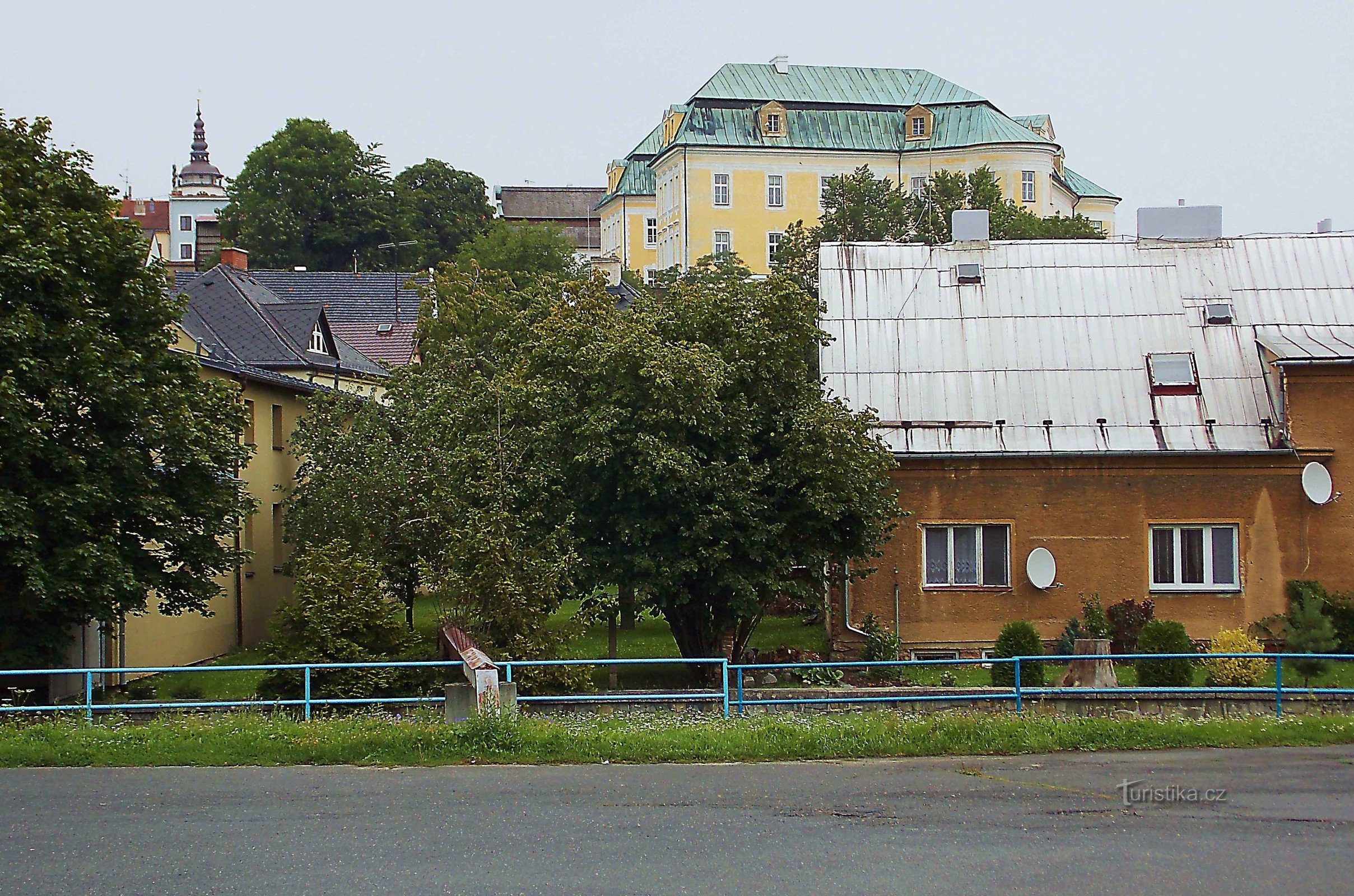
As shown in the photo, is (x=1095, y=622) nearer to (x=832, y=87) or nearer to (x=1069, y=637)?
(x=1069, y=637)

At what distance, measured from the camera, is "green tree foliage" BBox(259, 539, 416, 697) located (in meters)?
19.6

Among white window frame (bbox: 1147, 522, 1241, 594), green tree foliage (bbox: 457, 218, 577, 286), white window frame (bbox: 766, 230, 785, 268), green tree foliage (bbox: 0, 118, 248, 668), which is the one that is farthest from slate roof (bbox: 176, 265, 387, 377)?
white window frame (bbox: 766, 230, 785, 268)

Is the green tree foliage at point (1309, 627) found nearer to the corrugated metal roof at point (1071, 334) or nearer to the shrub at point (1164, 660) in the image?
the shrub at point (1164, 660)

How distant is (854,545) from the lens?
21688 mm

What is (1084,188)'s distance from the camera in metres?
102

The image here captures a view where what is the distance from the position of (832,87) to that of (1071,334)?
240 ft

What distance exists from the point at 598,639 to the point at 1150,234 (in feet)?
49.8

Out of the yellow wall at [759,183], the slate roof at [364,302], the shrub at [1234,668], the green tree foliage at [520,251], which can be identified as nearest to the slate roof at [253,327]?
the slate roof at [364,302]

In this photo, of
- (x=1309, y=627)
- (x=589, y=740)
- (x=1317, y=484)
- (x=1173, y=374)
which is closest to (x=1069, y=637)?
(x=1309, y=627)

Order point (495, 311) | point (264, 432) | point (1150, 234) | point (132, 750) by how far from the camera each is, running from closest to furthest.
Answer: point (132, 750), point (1150, 234), point (264, 432), point (495, 311)

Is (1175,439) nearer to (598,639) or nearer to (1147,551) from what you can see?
(1147,551)

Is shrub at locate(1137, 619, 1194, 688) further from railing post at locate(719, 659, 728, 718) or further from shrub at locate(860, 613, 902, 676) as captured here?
railing post at locate(719, 659, 728, 718)

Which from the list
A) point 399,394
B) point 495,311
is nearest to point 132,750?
point 399,394

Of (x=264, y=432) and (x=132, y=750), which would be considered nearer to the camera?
(x=132, y=750)
